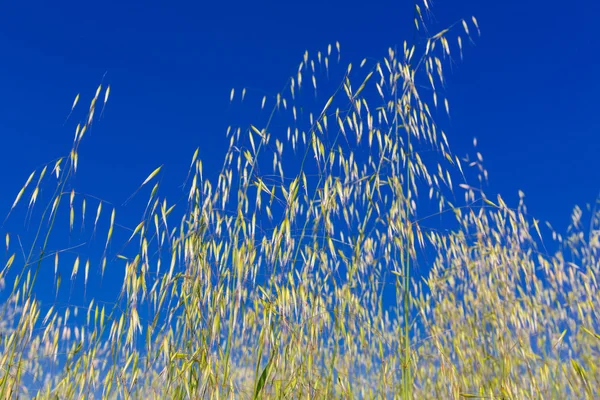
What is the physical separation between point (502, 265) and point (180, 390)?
1.74 m

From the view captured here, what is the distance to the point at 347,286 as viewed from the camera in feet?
6.81

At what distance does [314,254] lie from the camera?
2.02m

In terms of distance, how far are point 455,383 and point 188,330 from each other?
41.2 inches

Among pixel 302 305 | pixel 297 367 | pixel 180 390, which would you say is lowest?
pixel 180 390

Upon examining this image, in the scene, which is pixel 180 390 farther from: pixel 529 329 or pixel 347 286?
pixel 529 329

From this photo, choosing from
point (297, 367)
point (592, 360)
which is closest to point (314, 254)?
point (297, 367)

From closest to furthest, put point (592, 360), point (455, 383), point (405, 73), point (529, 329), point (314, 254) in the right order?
point (455, 383) → point (314, 254) → point (405, 73) → point (529, 329) → point (592, 360)

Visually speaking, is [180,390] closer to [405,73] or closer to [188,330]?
[188,330]

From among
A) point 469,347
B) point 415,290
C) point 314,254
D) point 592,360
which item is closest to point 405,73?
point 314,254

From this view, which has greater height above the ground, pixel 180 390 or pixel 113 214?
pixel 113 214

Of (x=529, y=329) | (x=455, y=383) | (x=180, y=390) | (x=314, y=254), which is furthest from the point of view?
(x=529, y=329)

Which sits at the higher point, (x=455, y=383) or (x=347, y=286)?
(x=347, y=286)

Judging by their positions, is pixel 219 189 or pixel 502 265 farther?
pixel 502 265

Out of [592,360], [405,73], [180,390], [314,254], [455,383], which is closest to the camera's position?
[180,390]
